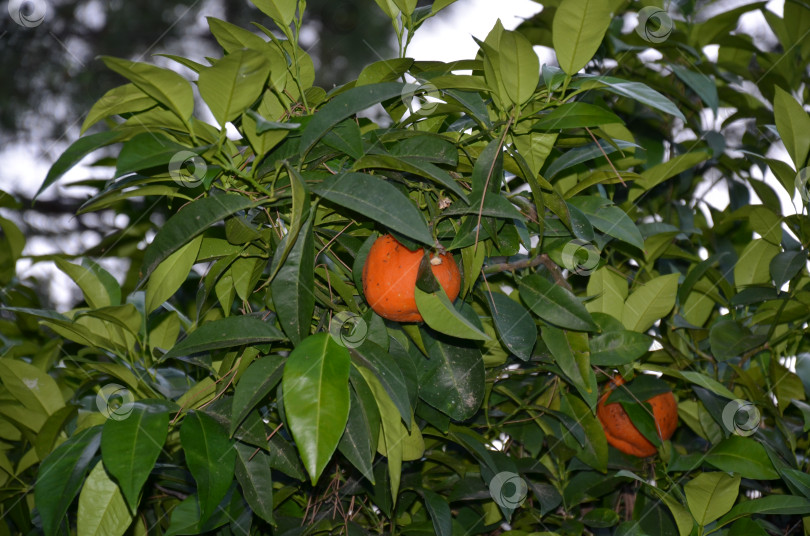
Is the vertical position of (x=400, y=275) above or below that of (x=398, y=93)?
below

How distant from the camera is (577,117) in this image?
27.3 inches

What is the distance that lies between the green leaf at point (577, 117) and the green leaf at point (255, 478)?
1.41ft

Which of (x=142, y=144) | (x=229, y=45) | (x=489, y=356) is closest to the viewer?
(x=142, y=144)

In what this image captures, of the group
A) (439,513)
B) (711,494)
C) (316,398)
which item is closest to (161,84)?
(316,398)

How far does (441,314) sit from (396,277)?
0.21ft

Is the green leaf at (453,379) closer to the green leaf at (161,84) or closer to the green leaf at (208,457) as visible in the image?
the green leaf at (208,457)

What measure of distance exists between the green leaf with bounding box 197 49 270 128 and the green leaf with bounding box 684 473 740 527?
62cm

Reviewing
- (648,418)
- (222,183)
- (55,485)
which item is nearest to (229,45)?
(222,183)

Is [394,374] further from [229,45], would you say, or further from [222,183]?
[229,45]

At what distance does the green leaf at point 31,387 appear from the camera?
1020 millimetres

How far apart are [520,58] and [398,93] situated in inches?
4.8

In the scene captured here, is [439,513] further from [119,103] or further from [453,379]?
[119,103]

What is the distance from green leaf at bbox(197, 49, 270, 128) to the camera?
0.60 m

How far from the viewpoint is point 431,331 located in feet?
2.57
